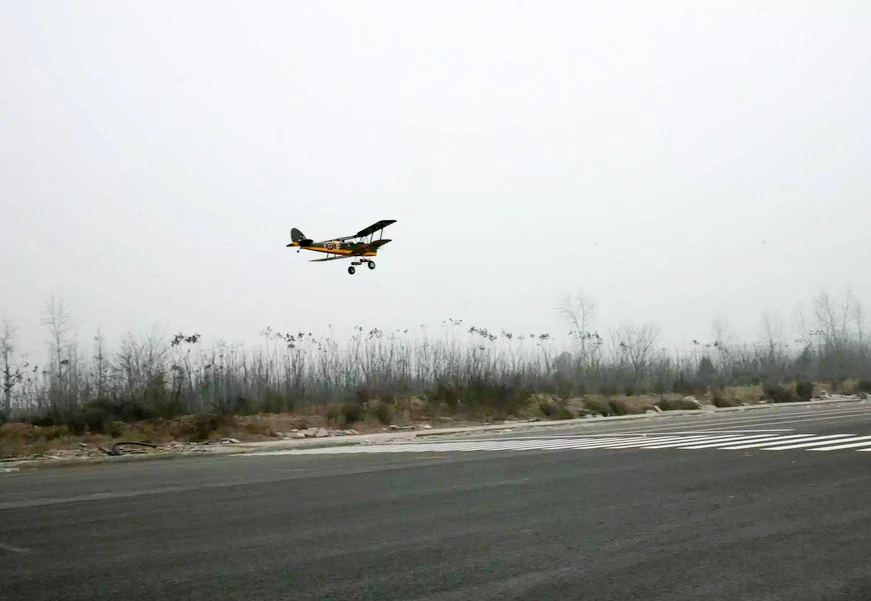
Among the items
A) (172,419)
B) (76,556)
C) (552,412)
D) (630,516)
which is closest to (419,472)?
(630,516)

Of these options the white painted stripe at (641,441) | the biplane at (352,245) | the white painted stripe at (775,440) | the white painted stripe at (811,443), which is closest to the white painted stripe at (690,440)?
the white painted stripe at (641,441)

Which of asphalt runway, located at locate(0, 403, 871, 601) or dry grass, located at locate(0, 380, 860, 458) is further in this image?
dry grass, located at locate(0, 380, 860, 458)

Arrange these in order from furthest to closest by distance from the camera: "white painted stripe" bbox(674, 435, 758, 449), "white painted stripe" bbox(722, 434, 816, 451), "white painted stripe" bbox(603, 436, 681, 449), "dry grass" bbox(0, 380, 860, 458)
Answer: "dry grass" bbox(0, 380, 860, 458)
"white painted stripe" bbox(603, 436, 681, 449)
"white painted stripe" bbox(674, 435, 758, 449)
"white painted stripe" bbox(722, 434, 816, 451)

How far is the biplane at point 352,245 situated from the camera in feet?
92.9

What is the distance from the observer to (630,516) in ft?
31.7

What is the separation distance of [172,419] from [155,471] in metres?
16.8

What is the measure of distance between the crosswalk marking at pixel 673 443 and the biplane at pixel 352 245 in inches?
257

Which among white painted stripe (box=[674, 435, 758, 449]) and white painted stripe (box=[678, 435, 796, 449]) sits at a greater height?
white painted stripe (box=[674, 435, 758, 449])

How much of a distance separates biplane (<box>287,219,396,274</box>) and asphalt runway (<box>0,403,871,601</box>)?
40.6ft

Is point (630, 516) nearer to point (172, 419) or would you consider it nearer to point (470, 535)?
point (470, 535)

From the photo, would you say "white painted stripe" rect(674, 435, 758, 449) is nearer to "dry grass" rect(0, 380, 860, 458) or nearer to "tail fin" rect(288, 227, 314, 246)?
"tail fin" rect(288, 227, 314, 246)

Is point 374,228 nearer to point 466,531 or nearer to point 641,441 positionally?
point 641,441

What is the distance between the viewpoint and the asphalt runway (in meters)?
6.70

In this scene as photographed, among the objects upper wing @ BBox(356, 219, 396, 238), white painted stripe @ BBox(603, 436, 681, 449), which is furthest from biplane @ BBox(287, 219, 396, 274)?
white painted stripe @ BBox(603, 436, 681, 449)
